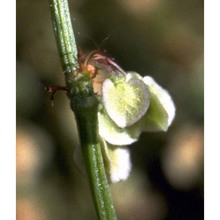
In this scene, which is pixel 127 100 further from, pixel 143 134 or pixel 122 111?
pixel 143 134

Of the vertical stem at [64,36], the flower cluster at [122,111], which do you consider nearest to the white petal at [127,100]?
the flower cluster at [122,111]

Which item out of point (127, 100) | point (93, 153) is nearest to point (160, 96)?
point (127, 100)

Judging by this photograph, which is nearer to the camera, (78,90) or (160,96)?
(78,90)

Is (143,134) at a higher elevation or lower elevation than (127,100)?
higher

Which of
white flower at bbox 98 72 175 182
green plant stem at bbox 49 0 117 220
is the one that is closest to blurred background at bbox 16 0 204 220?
white flower at bbox 98 72 175 182

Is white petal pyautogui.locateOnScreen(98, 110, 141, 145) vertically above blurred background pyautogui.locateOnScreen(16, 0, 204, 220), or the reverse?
blurred background pyautogui.locateOnScreen(16, 0, 204, 220)

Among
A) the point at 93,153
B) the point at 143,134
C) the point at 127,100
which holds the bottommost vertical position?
the point at 93,153

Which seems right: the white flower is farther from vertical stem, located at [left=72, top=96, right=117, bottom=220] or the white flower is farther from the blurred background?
the blurred background
